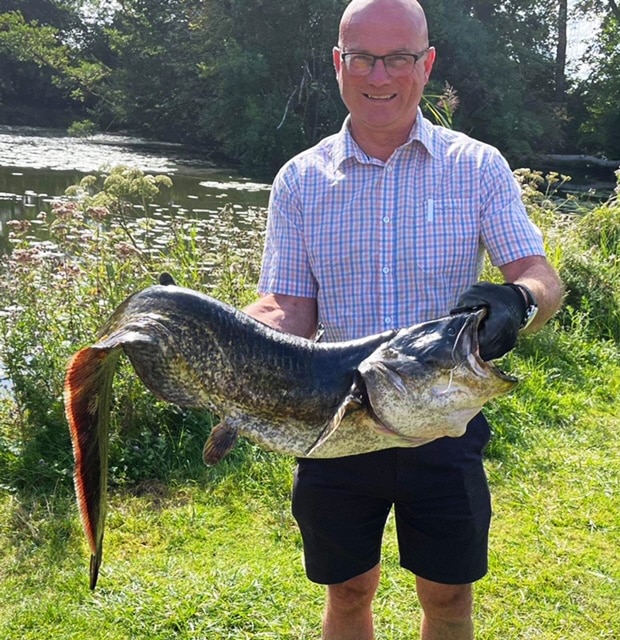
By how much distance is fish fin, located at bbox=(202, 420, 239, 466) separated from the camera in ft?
6.61

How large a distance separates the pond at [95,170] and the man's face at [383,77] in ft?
23.3

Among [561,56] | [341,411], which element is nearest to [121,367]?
[341,411]

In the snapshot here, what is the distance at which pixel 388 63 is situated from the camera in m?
2.41

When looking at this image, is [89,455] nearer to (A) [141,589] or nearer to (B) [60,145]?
(A) [141,589]

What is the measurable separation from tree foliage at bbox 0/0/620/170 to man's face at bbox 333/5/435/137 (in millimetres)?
24074

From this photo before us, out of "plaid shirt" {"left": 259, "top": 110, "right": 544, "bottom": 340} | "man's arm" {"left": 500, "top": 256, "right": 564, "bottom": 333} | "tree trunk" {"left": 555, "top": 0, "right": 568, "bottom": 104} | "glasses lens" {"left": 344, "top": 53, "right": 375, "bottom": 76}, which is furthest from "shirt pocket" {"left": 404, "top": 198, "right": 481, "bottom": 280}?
"tree trunk" {"left": 555, "top": 0, "right": 568, "bottom": 104}

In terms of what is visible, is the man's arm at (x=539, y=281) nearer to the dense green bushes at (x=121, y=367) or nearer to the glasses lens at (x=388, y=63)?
the glasses lens at (x=388, y=63)

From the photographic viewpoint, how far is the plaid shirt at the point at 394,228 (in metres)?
2.40

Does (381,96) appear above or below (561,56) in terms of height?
below

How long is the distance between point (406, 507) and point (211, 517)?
189cm

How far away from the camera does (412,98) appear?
2480 millimetres

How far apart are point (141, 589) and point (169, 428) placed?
1.40m

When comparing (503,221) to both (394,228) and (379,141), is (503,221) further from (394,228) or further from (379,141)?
(379,141)

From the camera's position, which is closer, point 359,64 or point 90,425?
point 90,425
